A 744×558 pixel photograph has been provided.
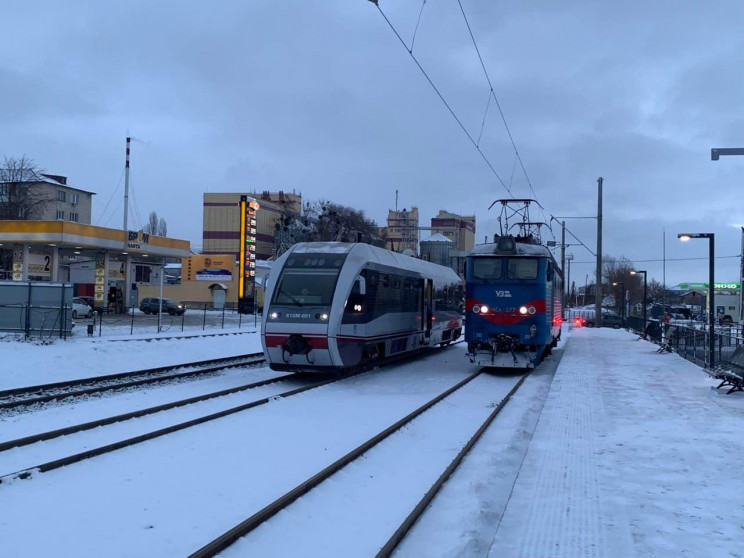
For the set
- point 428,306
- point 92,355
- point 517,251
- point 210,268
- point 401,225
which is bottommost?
point 92,355

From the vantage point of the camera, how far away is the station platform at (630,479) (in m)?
5.53

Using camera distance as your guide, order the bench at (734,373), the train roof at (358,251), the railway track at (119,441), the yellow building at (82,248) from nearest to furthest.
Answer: the railway track at (119,441) → the bench at (734,373) → the train roof at (358,251) → the yellow building at (82,248)

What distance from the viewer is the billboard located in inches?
2411

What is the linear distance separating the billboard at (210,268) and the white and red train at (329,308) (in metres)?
45.2

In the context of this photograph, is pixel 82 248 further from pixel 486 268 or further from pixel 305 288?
pixel 486 268

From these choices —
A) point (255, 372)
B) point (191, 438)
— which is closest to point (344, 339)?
point (255, 372)

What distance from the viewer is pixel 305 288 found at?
50.6 feet

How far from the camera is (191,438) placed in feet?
30.3

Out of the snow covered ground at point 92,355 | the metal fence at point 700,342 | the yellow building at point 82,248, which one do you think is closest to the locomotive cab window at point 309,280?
the snow covered ground at point 92,355

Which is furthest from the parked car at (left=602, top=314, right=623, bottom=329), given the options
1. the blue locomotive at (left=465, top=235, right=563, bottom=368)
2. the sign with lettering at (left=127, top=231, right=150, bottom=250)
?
the blue locomotive at (left=465, top=235, right=563, bottom=368)

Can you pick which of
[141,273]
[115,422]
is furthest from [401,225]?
[115,422]

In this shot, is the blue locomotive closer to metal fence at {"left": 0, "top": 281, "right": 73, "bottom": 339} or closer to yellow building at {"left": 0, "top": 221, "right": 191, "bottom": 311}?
metal fence at {"left": 0, "top": 281, "right": 73, "bottom": 339}

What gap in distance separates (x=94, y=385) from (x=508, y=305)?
10.4 metres

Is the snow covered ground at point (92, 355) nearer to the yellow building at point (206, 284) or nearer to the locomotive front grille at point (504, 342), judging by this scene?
the locomotive front grille at point (504, 342)
